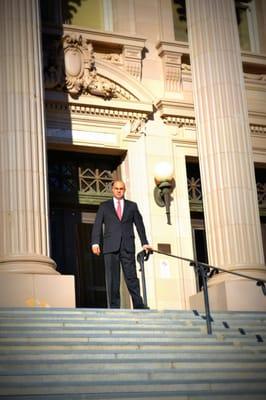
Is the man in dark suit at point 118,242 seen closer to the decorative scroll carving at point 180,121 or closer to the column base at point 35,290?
the column base at point 35,290

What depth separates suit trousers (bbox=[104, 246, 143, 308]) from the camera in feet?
42.7

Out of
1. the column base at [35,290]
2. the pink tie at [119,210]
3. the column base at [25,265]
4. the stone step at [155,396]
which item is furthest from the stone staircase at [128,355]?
the pink tie at [119,210]

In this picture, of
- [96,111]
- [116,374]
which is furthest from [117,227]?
[96,111]

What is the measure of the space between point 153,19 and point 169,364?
10.0m

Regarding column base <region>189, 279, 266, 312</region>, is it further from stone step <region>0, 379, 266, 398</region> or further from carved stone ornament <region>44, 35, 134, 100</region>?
carved stone ornament <region>44, 35, 134, 100</region>

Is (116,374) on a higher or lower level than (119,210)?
lower

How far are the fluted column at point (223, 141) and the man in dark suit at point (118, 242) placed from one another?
6.69 ft

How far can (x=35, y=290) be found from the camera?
12.9m

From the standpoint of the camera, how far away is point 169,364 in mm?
10117

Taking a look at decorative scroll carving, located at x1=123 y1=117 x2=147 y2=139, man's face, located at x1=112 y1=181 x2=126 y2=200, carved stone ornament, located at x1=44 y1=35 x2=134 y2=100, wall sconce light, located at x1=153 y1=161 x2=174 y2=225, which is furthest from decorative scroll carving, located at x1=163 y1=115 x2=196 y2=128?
man's face, located at x1=112 y1=181 x2=126 y2=200

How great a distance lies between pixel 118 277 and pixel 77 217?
4.16 m

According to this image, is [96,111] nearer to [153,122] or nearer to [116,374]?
[153,122]

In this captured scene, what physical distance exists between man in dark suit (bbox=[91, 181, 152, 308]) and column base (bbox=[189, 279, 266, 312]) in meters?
1.68

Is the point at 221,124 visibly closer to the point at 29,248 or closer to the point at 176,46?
the point at 176,46
